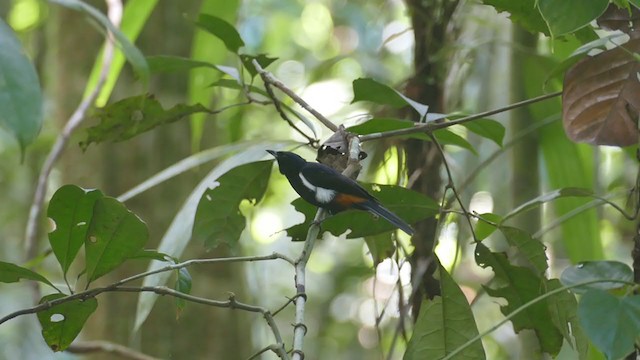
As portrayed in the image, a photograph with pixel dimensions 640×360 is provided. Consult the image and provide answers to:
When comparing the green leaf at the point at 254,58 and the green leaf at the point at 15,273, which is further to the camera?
the green leaf at the point at 254,58

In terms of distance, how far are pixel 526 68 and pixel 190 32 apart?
1169 millimetres

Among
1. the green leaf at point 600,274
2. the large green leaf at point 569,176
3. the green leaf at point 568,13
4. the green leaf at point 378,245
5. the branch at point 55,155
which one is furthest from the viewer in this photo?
the branch at point 55,155

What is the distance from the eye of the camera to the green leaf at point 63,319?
44.5 inches

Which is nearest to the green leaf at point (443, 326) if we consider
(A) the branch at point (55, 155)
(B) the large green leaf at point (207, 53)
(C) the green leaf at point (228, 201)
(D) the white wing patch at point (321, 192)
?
(D) the white wing patch at point (321, 192)

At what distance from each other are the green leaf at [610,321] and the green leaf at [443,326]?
1.01ft

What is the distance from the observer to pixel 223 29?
57.3 inches

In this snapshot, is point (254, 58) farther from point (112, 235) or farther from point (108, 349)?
point (108, 349)

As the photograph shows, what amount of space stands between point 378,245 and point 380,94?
305 mm

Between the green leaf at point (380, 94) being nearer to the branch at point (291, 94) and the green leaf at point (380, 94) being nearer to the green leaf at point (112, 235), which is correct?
the branch at point (291, 94)

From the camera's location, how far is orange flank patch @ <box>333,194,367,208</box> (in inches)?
48.0

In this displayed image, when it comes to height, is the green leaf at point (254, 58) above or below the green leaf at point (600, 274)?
above

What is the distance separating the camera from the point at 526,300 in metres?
1.37

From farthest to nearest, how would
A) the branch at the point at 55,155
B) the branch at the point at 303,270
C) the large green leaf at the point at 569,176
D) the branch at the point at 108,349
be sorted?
the branch at the point at 55,155
the large green leaf at the point at 569,176
the branch at the point at 108,349
the branch at the point at 303,270

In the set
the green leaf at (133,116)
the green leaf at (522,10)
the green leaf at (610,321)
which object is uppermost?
the green leaf at (522,10)
